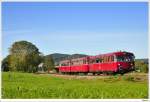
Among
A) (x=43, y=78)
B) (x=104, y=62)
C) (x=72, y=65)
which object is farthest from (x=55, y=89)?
(x=72, y=65)

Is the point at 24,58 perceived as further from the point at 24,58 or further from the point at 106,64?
the point at 106,64

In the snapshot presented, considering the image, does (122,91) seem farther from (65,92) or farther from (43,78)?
(43,78)

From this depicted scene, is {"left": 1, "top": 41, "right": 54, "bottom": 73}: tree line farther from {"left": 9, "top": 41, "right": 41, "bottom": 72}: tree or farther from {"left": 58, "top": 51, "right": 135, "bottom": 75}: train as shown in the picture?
{"left": 58, "top": 51, "right": 135, "bottom": 75}: train

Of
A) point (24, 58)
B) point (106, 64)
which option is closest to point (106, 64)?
point (106, 64)

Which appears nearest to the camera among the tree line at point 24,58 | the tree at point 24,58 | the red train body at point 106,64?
the tree line at point 24,58

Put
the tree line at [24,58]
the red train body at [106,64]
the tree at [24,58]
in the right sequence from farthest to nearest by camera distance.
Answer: the red train body at [106,64]
the tree at [24,58]
the tree line at [24,58]

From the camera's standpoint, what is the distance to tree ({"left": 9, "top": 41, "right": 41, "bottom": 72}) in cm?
343

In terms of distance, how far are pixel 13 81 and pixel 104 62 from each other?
268 cm

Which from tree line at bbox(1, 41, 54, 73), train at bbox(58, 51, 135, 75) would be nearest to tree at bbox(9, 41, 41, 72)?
tree line at bbox(1, 41, 54, 73)

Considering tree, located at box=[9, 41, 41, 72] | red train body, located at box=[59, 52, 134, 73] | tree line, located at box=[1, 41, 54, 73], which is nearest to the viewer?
tree line, located at box=[1, 41, 54, 73]

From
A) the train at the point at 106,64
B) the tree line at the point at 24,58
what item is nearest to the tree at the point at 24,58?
the tree line at the point at 24,58

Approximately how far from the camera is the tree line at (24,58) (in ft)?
10.9

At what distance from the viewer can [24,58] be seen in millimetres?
3668

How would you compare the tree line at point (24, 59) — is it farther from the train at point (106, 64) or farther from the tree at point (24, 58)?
the train at point (106, 64)
